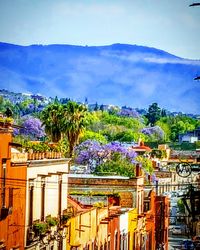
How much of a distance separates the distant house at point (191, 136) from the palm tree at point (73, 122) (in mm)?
75920

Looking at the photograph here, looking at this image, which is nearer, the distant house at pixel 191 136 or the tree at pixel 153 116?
the distant house at pixel 191 136

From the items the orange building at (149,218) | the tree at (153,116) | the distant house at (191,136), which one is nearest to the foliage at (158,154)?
the distant house at (191,136)

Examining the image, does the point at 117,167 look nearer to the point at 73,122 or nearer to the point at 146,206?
the point at 73,122

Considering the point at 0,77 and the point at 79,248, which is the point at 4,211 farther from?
the point at 0,77

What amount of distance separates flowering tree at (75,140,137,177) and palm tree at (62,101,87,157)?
4972 millimetres

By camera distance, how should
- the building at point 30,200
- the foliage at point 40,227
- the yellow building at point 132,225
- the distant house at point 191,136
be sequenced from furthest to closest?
the distant house at point 191,136, the yellow building at point 132,225, the foliage at point 40,227, the building at point 30,200

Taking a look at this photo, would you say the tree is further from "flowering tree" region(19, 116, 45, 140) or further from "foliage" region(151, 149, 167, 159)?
"flowering tree" region(19, 116, 45, 140)

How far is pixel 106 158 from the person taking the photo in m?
76.6

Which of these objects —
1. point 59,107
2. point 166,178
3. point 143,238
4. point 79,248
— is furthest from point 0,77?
point 79,248

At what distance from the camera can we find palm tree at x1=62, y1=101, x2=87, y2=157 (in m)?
63.0

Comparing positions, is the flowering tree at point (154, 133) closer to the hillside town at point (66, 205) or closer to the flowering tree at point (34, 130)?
the flowering tree at point (34, 130)

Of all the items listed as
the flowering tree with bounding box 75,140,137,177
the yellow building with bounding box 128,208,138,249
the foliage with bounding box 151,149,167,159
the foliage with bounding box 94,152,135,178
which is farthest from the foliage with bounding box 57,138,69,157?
the foliage with bounding box 151,149,167,159

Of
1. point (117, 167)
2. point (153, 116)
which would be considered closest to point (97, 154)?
point (117, 167)

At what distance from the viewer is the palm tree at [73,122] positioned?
63.0 metres
